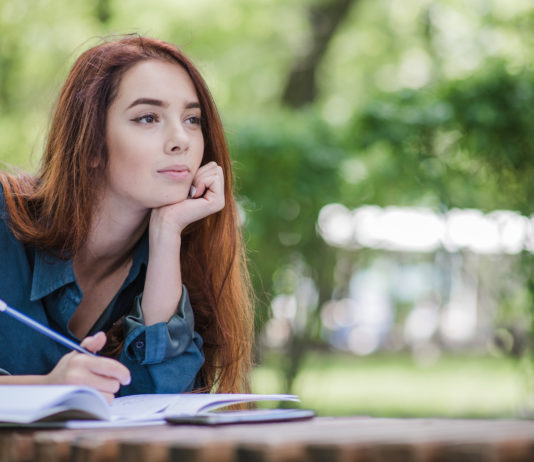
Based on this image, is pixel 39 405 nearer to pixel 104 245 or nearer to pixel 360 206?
pixel 104 245

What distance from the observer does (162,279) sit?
2176mm

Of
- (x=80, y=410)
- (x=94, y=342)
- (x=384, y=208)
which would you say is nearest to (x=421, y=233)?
(x=384, y=208)

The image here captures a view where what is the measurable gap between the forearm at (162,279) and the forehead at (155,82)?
0.38 m

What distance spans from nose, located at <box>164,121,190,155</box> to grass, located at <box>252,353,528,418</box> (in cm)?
189

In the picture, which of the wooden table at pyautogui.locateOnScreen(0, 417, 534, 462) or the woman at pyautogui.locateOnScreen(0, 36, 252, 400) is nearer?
the wooden table at pyautogui.locateOnScreen(0, 417, 534, 462)

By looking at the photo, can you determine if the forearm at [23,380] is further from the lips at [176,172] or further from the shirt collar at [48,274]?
the lips at [176,172]

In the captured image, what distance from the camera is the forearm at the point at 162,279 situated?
7.07 ft

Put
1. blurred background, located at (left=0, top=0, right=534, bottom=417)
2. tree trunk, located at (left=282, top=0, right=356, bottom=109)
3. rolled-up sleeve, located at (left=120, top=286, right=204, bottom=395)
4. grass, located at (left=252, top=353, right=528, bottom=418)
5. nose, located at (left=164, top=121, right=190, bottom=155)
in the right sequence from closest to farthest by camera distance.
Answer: rolled-up sleeve, located at (left=120, top=286, right=204, bottom=395), nose, located at (left=164, top=121, right=190, bottom=155), blurred background, located at (left=0, top=0, right=534, bottom=417), grass, located at (left=252, top=353, right=528, bottom=418), tree trunk, located at (left=282, top=0, right=356, bottom=109)

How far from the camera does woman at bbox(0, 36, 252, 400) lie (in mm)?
2145

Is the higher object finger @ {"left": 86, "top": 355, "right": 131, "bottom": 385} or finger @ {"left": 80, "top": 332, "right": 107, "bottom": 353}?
finger @ {"left": 80, "top": 332, "right": 107, "bottom": 353}

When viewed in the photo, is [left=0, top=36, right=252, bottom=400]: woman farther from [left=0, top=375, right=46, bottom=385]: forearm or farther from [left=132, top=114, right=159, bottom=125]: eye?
[left=0, top=375, right=46, bottom=385]: forearm

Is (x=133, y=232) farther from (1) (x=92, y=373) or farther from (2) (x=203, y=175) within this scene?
(1) (x=92, y=373)

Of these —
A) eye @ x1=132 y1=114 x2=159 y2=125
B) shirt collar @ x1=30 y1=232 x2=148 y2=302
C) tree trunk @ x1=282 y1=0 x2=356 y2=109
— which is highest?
tree trunk @ x1=282 y1=0 x2=356 y2=109

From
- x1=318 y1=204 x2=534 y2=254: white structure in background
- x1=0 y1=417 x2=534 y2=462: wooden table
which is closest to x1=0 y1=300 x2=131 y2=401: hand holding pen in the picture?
x1=0 y1=417 x2=534 y2=462: wooden table
